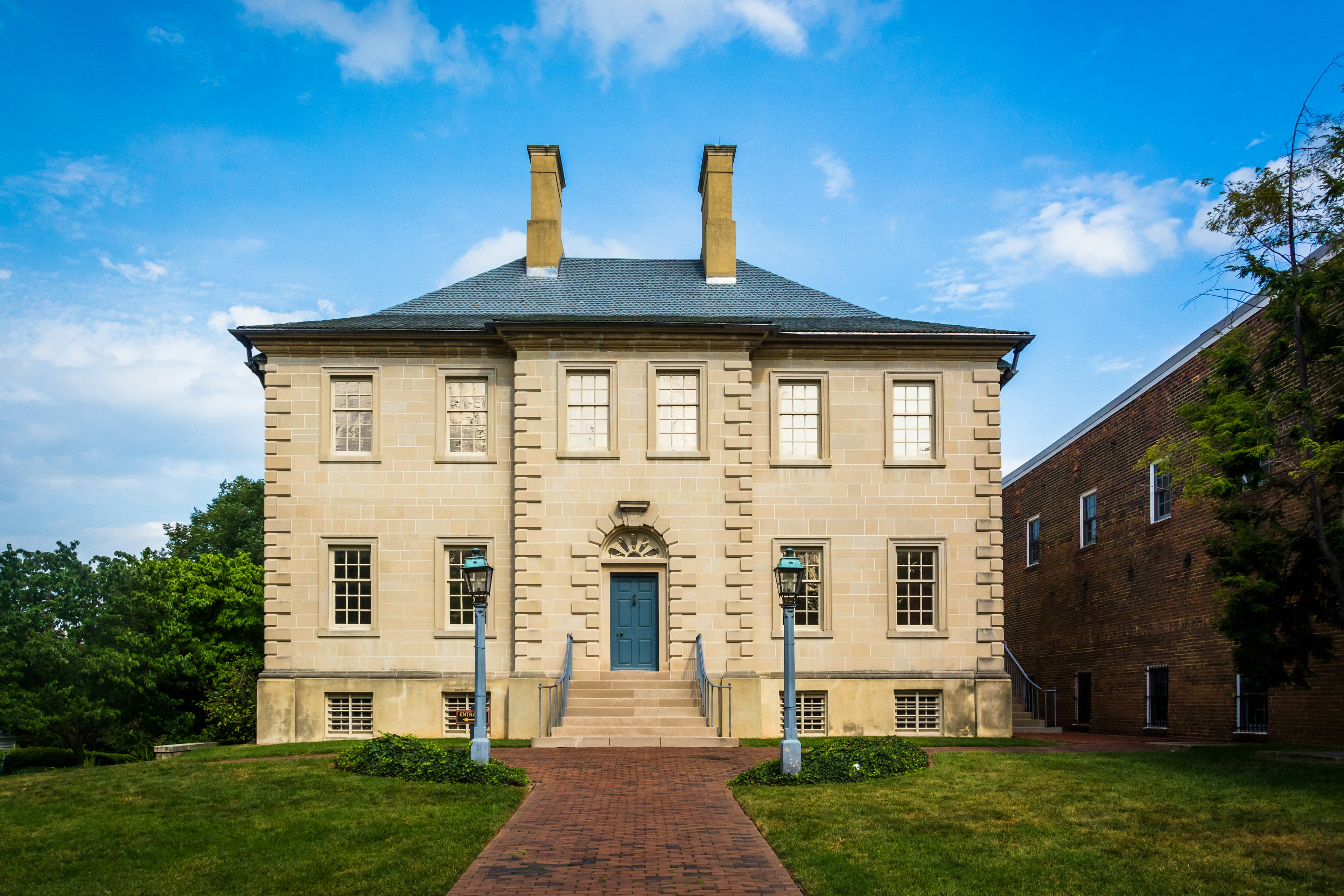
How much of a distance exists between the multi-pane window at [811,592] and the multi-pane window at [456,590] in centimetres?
675

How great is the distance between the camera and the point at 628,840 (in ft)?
36.8

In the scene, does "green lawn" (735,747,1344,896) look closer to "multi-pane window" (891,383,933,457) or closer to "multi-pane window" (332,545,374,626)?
"multi-pane window" (891,383,933,457)

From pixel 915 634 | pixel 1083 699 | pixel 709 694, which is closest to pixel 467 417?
pixel 709 694

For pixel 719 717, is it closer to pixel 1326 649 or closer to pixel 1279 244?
pixel 1326 649

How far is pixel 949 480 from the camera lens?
24.2 meters

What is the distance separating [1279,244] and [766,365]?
10447 mm

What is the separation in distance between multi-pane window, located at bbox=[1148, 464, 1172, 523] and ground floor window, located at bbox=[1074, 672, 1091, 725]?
5.58m

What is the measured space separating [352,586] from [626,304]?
8469 millimetres

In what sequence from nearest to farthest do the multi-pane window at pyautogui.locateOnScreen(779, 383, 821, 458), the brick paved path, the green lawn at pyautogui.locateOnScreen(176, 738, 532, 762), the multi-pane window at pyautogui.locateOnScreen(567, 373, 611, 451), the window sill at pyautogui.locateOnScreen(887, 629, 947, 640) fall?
the brick paved path → the green lawn at pyautogui.locateOnScreen(176, 738, 532, 762) → the multi-pane window at pyautogui.locateOnScreen(567, 373, 611, 451) → the window sill at pyautogui.locateOnScreen(887, 629, 947, 640) → the multi-pane window at pyautogui.locateOnScreen(779, 383, 821, 458)

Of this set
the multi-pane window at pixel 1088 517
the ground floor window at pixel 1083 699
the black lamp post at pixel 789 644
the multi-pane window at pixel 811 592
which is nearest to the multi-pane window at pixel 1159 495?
the multi-pane window at pixel 1088 517

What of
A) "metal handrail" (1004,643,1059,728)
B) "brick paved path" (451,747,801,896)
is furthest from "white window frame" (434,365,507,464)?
"metal handrail" (1004,643,1059,728)

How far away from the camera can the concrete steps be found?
789 inches

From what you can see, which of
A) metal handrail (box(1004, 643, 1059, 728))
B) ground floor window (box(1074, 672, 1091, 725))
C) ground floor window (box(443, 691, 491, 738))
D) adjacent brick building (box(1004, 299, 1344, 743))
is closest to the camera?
adjacent brick building (box(1004, 299, 1344, 743))

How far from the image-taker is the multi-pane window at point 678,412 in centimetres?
2372
